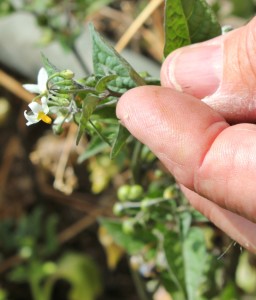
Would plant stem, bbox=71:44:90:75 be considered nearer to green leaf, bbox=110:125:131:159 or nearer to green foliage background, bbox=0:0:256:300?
green foliage background, bbox=0:0:256:300

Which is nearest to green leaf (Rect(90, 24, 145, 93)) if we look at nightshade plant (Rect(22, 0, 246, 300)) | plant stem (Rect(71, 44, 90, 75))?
nightshade plant (Rect(22, 0, 246, 300))

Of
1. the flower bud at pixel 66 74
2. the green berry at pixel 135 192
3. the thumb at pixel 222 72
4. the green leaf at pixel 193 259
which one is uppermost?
the flower bud at pixel 66 74

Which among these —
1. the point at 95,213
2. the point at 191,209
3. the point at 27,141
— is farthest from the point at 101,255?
the point at 191,209

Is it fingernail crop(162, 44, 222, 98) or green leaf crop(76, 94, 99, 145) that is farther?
fingernail crop(162, 44, 222, 98)

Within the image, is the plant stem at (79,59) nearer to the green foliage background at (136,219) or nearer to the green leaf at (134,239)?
the green foliage background at (136,219)

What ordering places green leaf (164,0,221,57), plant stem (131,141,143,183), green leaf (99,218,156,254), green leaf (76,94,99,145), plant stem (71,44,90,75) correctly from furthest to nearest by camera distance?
plant stem (71,44,90,75) → green leaf (99,218,156,254) → plant stem (131,141,143,183) → green leaf (164,0,221,57) → green leaf (76,94,99,145)

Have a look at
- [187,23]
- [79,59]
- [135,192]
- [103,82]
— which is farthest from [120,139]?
[79,59]

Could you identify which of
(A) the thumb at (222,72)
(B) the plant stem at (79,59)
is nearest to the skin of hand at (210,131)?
(A) the thumb at (222,72)
